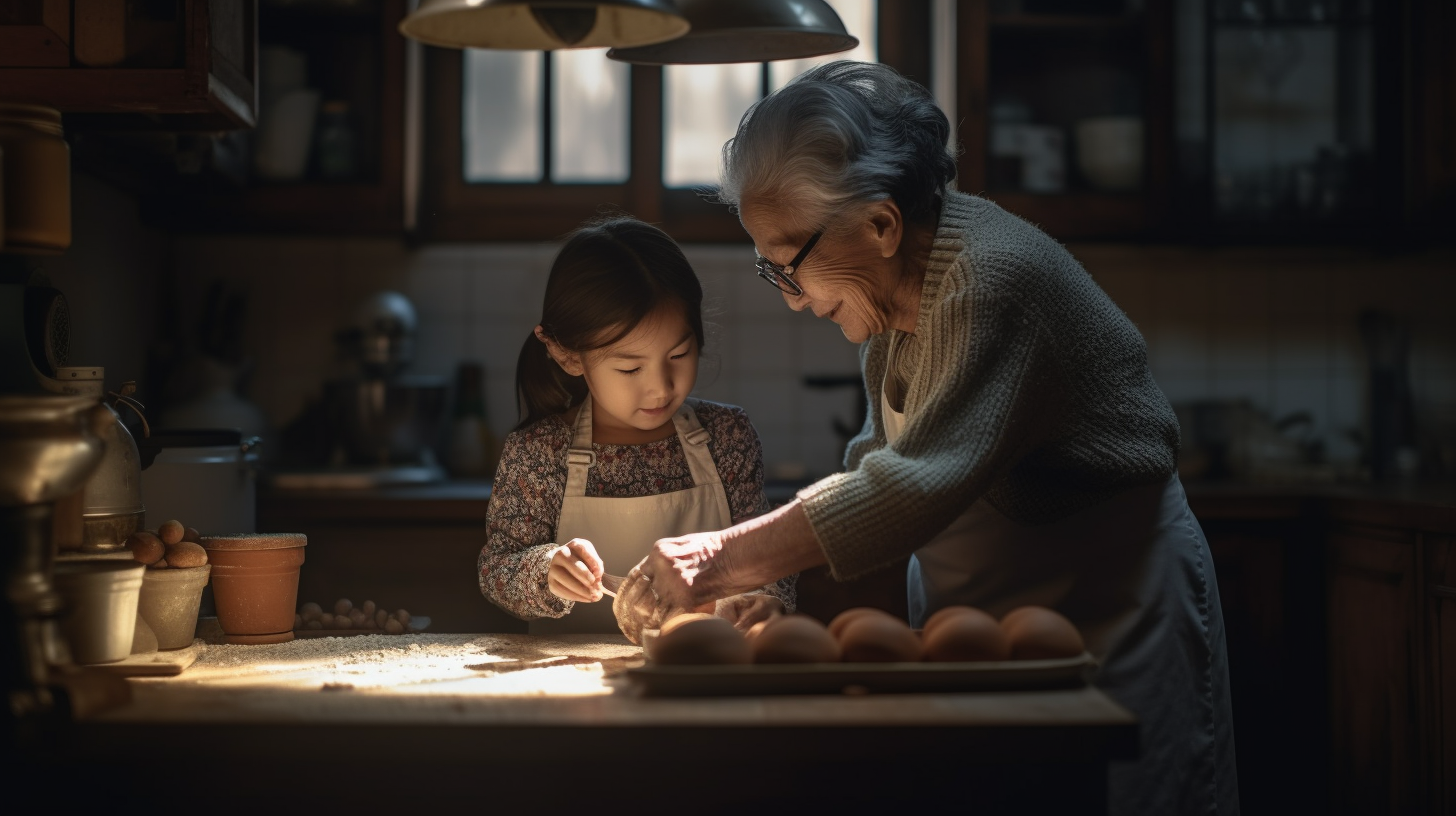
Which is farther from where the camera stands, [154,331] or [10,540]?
[154,331]

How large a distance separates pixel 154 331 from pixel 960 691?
2.63 meters

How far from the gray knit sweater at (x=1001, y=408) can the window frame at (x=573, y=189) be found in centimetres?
172

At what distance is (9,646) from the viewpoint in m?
1.00

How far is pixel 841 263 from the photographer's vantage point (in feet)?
4.90

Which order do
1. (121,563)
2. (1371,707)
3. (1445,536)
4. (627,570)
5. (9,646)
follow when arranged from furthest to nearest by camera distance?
(1371,707), (1445,536), (627,570), (121,563), (9,646)

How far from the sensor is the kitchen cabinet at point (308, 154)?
9.79 feet

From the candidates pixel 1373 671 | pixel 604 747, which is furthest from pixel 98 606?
pixel 1373 671

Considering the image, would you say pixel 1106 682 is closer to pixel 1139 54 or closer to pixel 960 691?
pixel 960 691

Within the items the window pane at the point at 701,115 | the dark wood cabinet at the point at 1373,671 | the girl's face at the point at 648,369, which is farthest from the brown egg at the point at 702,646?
the window pane at the point at 701,115

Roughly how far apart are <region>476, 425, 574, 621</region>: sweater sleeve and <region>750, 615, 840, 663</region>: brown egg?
21.9 inches

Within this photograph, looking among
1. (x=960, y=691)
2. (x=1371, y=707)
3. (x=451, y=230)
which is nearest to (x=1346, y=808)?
(x=1371, y=707)

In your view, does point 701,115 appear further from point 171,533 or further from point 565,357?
point 171,533

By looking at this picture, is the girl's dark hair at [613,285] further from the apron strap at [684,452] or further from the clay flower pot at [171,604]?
the clay flower pot at [171,604]

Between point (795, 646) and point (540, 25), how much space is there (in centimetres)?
70
